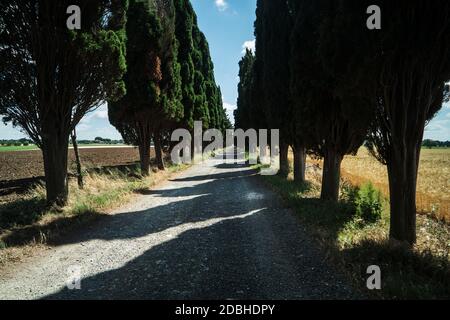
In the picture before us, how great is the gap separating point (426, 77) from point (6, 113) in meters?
10.4

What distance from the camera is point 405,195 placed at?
669 cm

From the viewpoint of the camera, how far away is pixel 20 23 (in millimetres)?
9078

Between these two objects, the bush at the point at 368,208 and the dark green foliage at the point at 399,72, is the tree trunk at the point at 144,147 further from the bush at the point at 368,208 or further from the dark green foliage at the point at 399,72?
the dark green foliage at the point at 399,72

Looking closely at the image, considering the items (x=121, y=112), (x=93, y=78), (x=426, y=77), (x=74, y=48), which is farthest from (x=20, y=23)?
(x=426, y=77)

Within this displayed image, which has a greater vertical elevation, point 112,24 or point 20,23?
point 112,24

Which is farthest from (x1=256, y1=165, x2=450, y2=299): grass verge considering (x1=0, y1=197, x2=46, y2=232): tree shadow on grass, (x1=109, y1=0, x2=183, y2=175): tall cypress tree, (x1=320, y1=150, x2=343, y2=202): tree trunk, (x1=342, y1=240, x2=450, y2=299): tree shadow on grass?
(x1=109, y1=0, x2=183, y2=175): tall cypress tree

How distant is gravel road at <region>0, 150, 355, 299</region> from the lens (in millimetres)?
4941

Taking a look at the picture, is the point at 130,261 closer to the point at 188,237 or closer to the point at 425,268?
the point at 188,237

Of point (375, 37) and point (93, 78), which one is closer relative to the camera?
point (375, 37)

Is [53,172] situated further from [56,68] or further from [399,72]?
[399,72]

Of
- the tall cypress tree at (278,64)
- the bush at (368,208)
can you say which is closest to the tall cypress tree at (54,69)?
the bush at (368,208)

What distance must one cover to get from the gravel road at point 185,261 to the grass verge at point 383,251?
303 mm

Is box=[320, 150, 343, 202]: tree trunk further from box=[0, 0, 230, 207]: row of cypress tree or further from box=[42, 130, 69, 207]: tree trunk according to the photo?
box=[42, 130, 69, 207]: tree trunk

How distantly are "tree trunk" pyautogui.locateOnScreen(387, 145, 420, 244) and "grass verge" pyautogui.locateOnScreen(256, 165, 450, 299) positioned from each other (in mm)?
323
